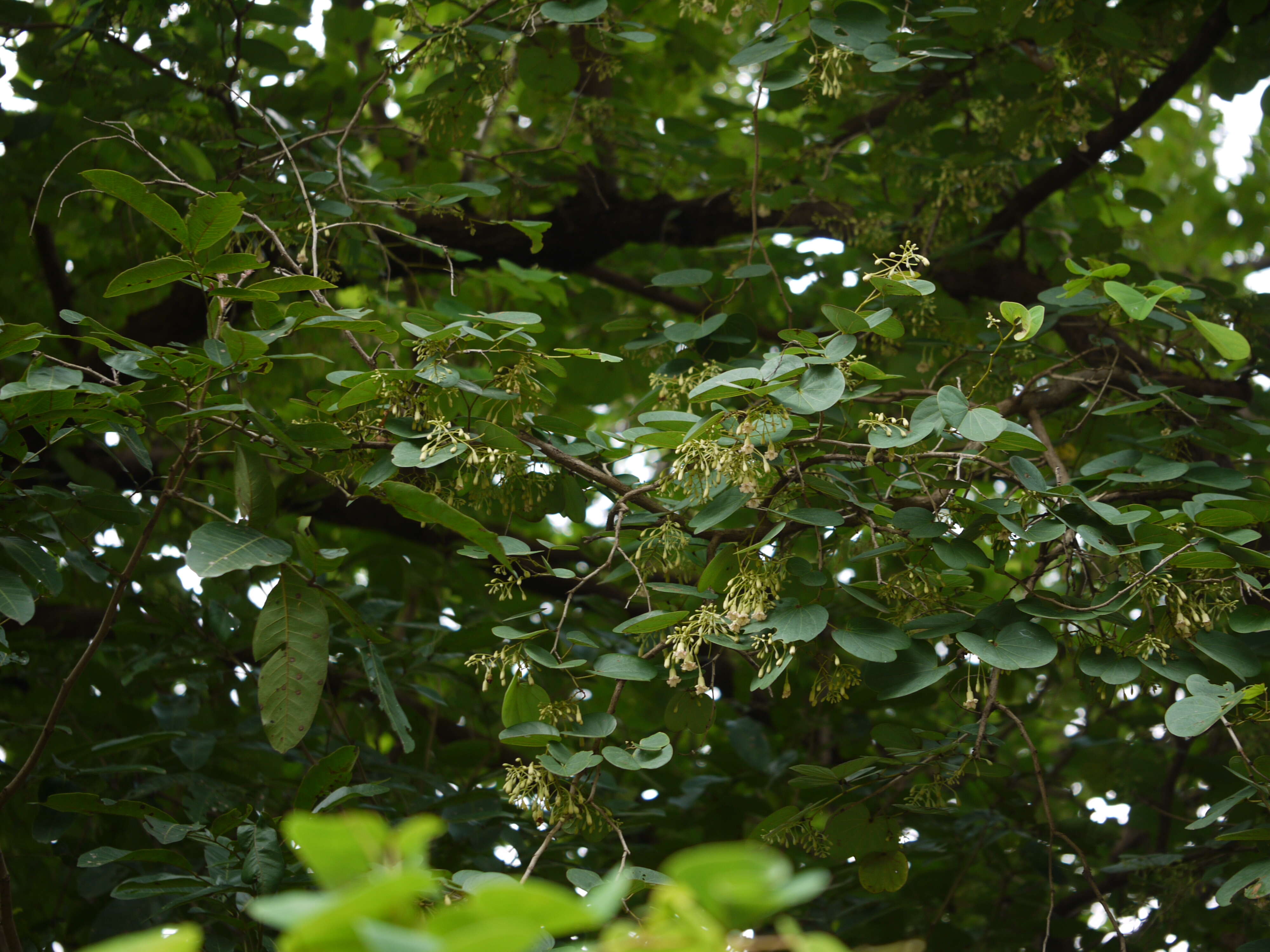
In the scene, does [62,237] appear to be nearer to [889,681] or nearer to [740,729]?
[740,729]

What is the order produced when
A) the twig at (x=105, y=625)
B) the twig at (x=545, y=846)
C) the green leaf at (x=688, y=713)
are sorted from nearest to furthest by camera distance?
the twig at (x=545, y=846), the twig at (x=105, y=625), the green leaf at (x=688, y=713)

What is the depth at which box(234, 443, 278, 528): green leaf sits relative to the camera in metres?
1.52

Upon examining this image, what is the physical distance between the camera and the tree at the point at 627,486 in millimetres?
1467

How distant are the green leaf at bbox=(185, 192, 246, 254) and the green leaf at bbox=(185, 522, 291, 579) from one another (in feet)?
1.33

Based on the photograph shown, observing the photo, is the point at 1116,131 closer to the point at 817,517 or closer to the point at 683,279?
the point at 683,279

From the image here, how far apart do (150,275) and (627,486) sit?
2.84 ft

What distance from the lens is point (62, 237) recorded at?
142 inches

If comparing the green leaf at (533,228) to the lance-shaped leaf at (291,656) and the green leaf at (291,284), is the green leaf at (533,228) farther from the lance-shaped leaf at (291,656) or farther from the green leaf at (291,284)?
the lance-shaped leaf at (291,656)

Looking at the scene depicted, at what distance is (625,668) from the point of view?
5.00 feet

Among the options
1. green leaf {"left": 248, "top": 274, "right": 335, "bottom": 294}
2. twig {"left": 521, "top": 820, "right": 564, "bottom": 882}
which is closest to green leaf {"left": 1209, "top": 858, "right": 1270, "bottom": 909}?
twig {"left": 521, "top": 820, "right": 564, "bottom": 882}

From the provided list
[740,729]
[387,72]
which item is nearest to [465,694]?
[740,729]

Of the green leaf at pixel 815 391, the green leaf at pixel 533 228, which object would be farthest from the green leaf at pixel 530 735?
the green leaf at pixel 533 228

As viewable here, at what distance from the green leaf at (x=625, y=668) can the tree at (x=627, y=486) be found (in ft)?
0.06

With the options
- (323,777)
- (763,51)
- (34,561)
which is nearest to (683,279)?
(763,51)
